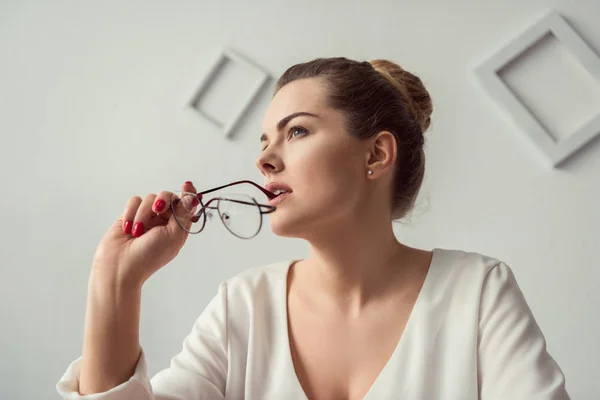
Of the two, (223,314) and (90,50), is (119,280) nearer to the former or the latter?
(223,314)

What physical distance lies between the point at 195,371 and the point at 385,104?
642 mm

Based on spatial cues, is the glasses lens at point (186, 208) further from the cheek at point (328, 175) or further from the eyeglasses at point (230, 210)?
the cheek at point (328, 175)

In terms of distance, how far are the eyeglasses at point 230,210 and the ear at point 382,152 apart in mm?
227

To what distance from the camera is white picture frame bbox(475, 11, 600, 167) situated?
188cm

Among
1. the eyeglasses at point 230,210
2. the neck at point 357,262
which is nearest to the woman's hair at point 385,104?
the neck at point 357,262

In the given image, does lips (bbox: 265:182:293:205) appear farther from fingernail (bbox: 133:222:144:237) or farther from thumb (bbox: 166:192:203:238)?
fingernail (bbox: 133:222:144:237)

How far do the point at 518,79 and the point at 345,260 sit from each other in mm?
945

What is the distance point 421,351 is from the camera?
49.6 inches

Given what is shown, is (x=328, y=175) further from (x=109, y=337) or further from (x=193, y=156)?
(x=193, y=156)

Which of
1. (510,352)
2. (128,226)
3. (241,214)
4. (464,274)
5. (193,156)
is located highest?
(193,156)

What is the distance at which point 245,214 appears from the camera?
123 cm

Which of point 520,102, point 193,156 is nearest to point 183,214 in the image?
point 193,156

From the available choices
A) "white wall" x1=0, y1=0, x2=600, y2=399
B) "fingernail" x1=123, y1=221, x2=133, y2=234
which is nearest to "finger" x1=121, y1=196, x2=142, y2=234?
"fingernail" x1=123, y1=221, x2=133, y2=234

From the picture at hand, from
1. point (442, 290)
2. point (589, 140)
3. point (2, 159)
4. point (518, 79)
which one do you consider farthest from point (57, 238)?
point (589, 140)
